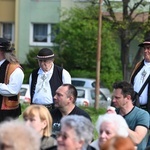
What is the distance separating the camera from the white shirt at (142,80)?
9516 mm

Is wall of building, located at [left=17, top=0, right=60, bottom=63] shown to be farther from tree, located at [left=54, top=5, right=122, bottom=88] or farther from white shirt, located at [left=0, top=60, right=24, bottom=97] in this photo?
white shirt, located at [left=0, top=60, right=24, bottom=97]

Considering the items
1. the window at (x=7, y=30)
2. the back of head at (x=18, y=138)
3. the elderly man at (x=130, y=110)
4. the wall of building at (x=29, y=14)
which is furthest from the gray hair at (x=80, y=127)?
the window at (x=7, y=30)

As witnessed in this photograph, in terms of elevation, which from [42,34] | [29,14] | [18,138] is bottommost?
[42,34]

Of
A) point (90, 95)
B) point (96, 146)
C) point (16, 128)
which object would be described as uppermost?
point (16, 128)

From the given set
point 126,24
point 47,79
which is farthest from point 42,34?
point 47,79

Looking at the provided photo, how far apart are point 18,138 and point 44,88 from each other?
188 inches

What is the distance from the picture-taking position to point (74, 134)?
21.3 ft

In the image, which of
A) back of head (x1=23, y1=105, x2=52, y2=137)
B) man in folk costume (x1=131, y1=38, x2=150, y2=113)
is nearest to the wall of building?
man in folk costume (x1=131, y1=38, x2=150, y2=113)

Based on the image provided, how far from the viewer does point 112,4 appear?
37.2 m

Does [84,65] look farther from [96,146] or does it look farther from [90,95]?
[96,146]

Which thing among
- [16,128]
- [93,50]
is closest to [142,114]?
[16,128]

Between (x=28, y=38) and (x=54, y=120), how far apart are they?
36.1 meters

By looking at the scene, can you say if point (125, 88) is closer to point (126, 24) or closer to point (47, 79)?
point (47, 79)

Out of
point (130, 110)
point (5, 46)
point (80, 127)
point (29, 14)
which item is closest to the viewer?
point (80, 127)
